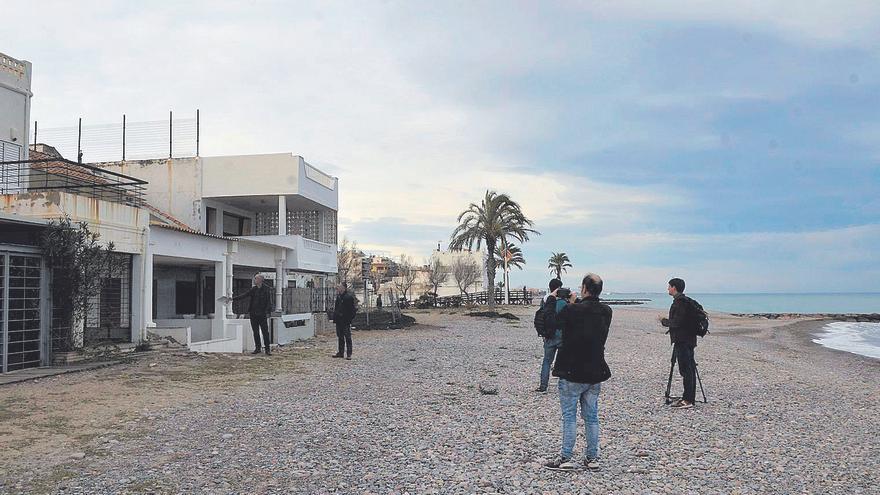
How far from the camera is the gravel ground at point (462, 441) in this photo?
242 inches

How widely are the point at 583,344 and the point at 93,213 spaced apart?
1185cm

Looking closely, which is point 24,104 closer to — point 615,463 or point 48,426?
point 48,426

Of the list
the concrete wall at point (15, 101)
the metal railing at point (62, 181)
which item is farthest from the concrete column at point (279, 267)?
the concrete wall at point (15, 101)

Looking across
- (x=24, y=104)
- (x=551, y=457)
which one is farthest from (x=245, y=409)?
(x=24, y=104)

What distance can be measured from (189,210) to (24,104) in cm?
677

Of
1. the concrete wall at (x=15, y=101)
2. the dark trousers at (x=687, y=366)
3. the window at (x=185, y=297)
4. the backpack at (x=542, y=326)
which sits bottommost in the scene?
the dark trousers at (x=687, y=366)

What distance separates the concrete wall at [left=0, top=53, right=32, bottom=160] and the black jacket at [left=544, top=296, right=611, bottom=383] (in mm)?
18854

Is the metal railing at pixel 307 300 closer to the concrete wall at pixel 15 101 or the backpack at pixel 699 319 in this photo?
the concrete wall at pixel 15 101

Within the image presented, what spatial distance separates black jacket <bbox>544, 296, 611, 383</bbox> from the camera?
6289 mm

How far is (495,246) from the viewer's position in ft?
146

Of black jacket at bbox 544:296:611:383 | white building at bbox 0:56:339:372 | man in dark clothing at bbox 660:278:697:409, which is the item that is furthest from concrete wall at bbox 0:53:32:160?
black jacket at bbox 544:296:611:383

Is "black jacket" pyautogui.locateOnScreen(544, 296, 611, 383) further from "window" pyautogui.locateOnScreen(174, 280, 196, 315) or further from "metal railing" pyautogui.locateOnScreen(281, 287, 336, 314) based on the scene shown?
"window" pyautogui.locateOnScreen(174, 280, 196, 315)

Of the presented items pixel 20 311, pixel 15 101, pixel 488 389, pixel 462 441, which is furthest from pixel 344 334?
pixel 15 101

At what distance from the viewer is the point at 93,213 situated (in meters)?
14.2
